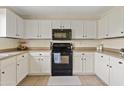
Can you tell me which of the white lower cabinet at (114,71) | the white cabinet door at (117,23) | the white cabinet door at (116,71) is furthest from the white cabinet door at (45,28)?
the white cabinet door at (116,71)

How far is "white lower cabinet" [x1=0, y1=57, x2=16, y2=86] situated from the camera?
281cm

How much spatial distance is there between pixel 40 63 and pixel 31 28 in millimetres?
1272

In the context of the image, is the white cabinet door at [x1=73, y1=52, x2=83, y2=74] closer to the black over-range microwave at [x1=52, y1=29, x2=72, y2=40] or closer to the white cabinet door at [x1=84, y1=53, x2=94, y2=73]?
the white cabinet door at [x1=84, y1=53, x2=94, y2=73]

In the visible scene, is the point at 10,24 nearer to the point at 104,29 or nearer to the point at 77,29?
the point at 77,29

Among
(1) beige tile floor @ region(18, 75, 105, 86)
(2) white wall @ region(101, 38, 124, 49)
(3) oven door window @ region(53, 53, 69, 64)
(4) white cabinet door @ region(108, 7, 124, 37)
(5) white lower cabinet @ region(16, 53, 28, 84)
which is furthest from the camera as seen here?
(3) oven door window @ region(53, 53, 69, 64)

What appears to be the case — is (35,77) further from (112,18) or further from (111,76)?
(112,18)

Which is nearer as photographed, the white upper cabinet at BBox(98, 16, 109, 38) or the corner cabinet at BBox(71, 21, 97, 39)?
the white upper cabinet at BBox(98, 16, 109, 38)

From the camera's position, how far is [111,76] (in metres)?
3.42

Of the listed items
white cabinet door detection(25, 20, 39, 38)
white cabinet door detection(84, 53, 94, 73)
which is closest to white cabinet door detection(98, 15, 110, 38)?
white cabinet door detection(84, 53, 94, 73)

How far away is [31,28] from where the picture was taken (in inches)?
219

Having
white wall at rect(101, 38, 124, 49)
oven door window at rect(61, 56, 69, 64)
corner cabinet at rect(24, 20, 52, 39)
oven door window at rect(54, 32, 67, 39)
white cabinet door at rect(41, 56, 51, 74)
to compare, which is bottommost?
white cabinet door at rect(41, 56, 51, 74)

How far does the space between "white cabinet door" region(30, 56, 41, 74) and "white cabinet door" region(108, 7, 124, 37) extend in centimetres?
247

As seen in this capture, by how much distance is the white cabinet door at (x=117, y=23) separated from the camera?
3.43 m
